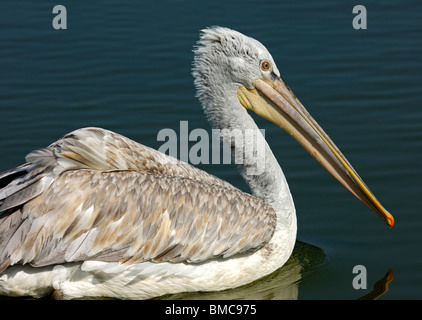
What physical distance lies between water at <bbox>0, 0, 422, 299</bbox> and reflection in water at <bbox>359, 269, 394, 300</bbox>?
0.04m

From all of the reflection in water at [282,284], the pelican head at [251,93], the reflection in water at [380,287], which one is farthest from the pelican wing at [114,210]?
the reflection in water at [380,287]

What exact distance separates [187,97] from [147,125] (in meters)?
0.70

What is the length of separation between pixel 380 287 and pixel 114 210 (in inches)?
75.9

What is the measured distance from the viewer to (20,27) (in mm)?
10125

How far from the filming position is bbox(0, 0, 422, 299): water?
6059 mm

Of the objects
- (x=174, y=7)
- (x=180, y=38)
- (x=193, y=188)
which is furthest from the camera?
(x=174, y=7)

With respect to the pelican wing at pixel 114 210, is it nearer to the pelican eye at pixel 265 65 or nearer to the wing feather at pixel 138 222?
the wing feather at pixel 138 222

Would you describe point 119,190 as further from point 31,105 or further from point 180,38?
point 180,38

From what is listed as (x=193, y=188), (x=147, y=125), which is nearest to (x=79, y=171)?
(x=193, y=188)

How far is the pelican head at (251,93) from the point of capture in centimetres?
584

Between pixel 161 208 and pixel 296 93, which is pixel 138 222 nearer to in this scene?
pixel 161 208

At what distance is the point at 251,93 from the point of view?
19.8 ft

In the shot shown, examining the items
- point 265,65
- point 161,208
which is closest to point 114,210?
point 161,208

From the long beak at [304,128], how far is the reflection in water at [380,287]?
Answer: 17.0 inches
